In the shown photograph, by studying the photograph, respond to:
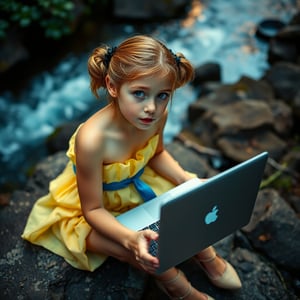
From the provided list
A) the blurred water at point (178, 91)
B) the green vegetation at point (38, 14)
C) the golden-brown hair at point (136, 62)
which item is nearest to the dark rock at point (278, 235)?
the golden-brown hair at point (136, 62)

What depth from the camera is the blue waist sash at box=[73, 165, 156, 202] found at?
190 cm

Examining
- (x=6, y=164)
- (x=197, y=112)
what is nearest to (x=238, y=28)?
(x=197, y=112)

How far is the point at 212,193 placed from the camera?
5.04 feet

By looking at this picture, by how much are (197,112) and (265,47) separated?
1.69m

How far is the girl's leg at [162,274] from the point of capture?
1.84 m

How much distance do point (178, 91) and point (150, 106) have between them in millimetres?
2985

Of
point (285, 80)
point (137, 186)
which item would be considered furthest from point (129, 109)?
point (285, 80)

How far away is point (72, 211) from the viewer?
1.99m

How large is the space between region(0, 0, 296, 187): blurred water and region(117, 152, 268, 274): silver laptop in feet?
7.42

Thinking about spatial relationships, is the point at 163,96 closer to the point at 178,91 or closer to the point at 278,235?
the point at 278,235

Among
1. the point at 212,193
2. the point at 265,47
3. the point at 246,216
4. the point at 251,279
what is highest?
the point at 212,193

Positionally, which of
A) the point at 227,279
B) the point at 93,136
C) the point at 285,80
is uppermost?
the point at 93,136

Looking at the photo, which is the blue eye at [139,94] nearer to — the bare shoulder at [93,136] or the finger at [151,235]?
the bare shoulder at [93,136]

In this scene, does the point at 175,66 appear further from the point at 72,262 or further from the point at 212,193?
the point at 72,262
